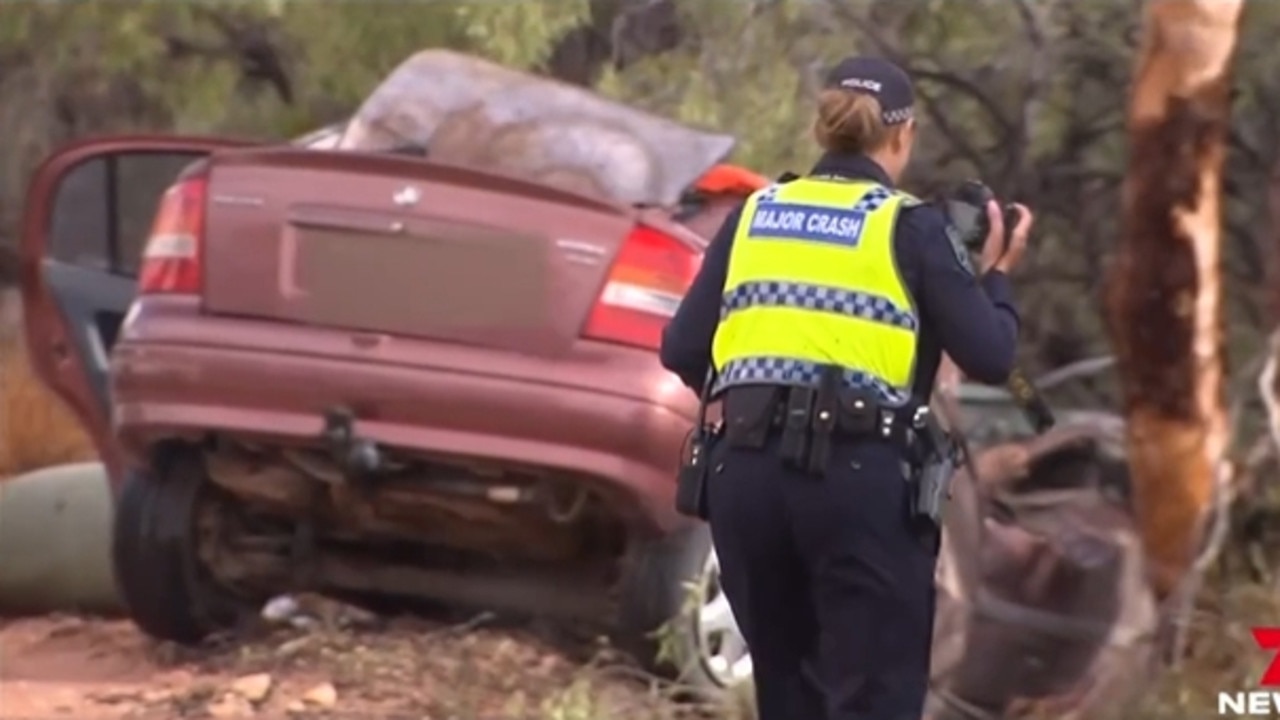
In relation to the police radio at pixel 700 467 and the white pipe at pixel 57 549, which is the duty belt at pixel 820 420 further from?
the white pipe at pixel 57 549

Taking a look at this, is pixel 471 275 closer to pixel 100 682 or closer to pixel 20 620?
pixel 100 682

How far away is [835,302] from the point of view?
4.37 metres

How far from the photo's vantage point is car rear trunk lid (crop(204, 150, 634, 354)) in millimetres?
6238

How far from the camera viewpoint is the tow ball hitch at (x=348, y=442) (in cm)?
621

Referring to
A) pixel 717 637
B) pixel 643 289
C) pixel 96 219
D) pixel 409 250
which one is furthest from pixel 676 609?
pixel 96 219

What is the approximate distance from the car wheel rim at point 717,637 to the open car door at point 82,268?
1.70m

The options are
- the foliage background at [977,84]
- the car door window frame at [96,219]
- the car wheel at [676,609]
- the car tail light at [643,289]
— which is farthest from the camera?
the foliage background at [977,84]

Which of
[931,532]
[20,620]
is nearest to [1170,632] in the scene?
[931,532]

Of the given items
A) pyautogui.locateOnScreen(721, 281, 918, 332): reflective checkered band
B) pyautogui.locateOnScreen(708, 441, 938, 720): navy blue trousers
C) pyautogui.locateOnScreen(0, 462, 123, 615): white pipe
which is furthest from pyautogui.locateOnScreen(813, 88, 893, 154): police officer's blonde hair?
pyautogui.locateOnScreen(0, 462, 123, 615): white pipe

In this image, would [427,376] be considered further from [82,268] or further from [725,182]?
[82,268]

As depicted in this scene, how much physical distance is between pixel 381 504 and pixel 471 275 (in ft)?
2.04

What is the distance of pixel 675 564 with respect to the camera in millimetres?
6414

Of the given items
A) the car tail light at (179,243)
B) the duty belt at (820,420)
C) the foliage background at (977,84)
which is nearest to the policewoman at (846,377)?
the duty belt at (820,420)

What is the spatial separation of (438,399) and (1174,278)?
5.87 ft
